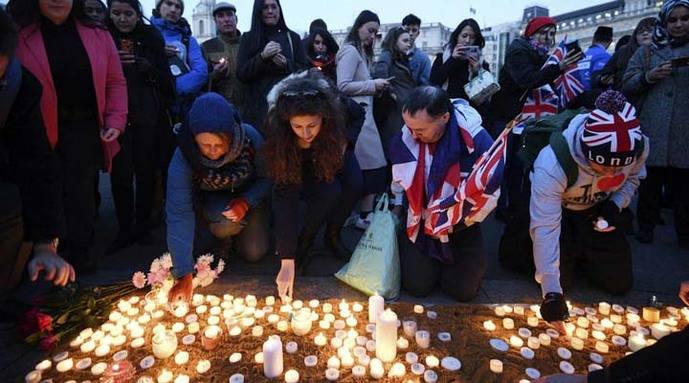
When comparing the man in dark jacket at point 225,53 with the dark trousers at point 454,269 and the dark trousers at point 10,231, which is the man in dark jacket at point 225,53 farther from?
the dark trousers at point 10,231

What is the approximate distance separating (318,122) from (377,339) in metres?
1.20

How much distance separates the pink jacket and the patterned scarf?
3.91 meters

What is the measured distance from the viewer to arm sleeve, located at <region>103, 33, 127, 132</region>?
272 cm

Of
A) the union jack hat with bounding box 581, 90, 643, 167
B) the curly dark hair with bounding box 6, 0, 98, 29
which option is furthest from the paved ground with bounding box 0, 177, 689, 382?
the curly dark hair with bounding box 6, 0, 98, 29

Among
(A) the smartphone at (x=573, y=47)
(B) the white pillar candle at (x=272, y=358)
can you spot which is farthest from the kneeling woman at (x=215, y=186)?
(A) the smartphone at (x=573, y=47)

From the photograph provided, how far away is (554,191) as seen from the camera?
7.34ft

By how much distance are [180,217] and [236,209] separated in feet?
1.23

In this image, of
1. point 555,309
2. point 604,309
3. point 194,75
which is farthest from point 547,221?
point 194,75

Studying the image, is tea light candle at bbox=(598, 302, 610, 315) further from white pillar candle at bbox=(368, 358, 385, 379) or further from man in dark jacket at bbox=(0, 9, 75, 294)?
man in dark jacket at bbox=(0, 9, 75, 294)

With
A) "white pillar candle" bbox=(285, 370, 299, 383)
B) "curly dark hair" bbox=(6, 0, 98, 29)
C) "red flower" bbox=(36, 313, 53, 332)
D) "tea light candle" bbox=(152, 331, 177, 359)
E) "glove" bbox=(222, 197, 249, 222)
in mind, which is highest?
"curly dark hair" bbox=(6, 0, 98, 29)

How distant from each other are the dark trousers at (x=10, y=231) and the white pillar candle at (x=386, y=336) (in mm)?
1449

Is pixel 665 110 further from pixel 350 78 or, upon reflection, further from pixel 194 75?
pixel 194 75

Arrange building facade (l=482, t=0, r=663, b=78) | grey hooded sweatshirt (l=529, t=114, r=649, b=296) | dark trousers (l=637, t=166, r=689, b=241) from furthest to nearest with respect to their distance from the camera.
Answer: building facade (l=482, t=0, r=663, b=78)
dark trousers (l=637, t=166, r=689, b=241)
grey hooded sweatshirt (l=529, t=114, r=649, b=296)

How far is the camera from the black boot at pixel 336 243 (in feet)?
10.2
